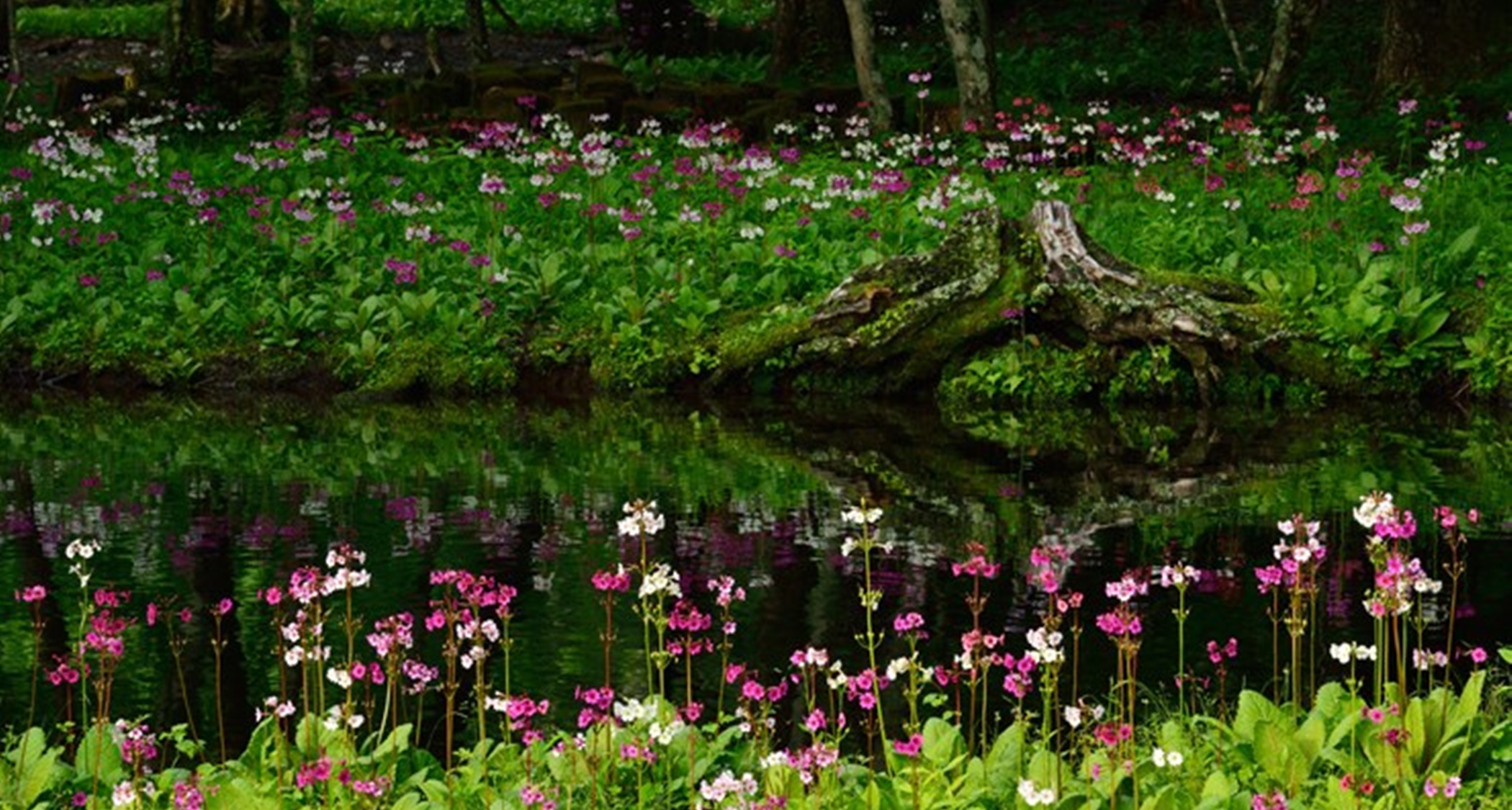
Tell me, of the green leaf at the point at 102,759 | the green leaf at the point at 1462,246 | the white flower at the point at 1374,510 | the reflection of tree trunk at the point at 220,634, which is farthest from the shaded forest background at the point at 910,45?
the green leaf at the point at 102,759

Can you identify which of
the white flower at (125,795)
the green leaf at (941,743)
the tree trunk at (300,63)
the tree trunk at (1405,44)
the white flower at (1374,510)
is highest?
the tree trunk at (300,63)

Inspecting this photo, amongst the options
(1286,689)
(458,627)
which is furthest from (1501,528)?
(458,627)

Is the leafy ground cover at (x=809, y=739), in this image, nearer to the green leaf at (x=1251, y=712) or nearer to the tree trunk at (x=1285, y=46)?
the green leaf at (x=1251, y=712)

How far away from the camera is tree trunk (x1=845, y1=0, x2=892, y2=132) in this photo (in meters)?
23.6

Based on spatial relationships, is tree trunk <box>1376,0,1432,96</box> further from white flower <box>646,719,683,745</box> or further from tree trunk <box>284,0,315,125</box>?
white flower <box>646,719,683,745</box>

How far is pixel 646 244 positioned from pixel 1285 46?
7889 millimetres

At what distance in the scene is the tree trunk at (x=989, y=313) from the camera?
620 inches

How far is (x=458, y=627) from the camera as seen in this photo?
525cm

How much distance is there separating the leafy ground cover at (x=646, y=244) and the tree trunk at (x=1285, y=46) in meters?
0.63

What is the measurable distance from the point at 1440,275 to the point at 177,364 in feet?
31.8

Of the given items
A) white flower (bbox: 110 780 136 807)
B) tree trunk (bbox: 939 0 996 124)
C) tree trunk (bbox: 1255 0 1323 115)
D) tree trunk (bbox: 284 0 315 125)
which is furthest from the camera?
tree trunk (bbox: 284 0 315 125)

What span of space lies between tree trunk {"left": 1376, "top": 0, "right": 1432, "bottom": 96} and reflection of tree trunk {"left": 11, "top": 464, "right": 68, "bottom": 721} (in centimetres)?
1628

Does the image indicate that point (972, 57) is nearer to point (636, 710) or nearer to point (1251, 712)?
point (1251, 712)

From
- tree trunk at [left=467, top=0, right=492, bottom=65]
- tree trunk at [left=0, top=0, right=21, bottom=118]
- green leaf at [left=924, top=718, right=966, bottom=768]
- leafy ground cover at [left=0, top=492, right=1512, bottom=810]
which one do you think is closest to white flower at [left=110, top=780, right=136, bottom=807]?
leafy ground cover at [left=0, top=492, right=1512, bottom=810]
